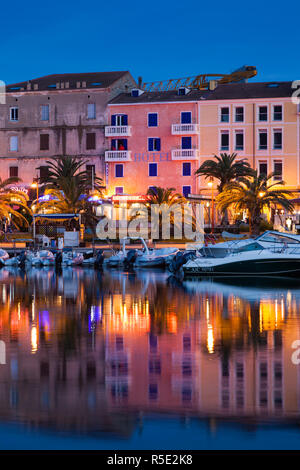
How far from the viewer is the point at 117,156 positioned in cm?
7100

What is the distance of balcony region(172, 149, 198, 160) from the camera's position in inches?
2751

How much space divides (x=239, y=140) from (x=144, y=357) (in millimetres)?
57921

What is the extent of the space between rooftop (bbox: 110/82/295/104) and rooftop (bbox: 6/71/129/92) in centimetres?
232

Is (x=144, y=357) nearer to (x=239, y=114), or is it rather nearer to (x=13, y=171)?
(x=239, y=114)

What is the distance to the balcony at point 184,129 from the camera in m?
70.0

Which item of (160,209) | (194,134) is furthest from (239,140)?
(160,209)

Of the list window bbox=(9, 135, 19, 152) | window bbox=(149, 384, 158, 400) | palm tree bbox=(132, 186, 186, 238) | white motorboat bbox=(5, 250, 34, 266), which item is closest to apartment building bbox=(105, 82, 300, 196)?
palm tree bbox=(132, 186, 186, 238)

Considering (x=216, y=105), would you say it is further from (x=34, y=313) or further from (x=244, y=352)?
(x=244, y=352)

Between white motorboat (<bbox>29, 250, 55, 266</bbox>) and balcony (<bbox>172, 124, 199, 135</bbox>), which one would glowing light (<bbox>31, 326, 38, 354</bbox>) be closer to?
white motorboat (<bbox>29, 250, 55, 266</bbox>)

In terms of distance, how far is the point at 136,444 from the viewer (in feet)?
28.1

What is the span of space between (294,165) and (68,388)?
60.3m

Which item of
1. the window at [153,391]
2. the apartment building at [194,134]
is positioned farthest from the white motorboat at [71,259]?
the window at [153,391]

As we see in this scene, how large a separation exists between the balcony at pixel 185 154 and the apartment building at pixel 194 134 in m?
0.02

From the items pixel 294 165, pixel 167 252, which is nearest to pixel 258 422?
pixel 167 252
